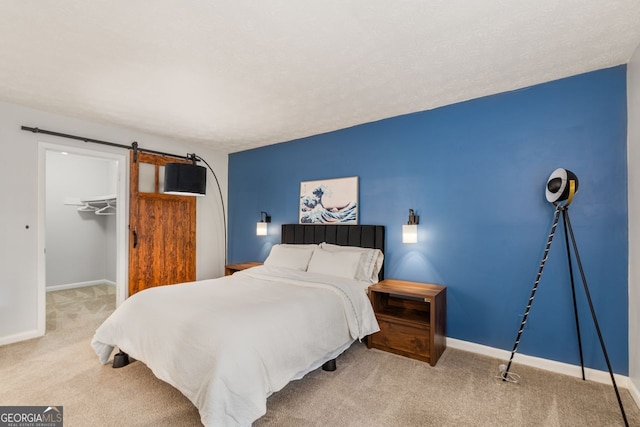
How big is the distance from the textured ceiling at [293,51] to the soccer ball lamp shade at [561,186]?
89cm

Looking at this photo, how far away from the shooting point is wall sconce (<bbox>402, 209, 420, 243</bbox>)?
3252 millimetres

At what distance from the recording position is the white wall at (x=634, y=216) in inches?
86.0

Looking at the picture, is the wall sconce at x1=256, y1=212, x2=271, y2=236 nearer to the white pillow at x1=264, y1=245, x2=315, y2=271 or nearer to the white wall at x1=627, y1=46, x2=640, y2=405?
the white pillow at x1=264, y1=245, x2=315, y2=271

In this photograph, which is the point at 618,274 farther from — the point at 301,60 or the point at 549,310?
the point at 301,60

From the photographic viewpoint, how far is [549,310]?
2.66m

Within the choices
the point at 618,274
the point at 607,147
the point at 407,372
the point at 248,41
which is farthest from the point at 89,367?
the point at 607,147

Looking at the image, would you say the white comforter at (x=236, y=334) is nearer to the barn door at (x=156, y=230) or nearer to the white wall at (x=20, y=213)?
the white wall at (x=20, y=213)

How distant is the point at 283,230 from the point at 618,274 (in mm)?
3628

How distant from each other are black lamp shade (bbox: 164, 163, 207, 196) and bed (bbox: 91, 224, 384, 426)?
1331 millimetres

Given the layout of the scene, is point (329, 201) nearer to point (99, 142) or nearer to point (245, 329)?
point (245, 329)

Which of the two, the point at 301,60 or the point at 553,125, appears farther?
the point at 553,125

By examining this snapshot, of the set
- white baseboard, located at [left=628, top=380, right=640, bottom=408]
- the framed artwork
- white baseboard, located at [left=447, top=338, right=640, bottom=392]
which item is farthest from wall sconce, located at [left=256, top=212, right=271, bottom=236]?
white baseboard, located at [left=628, top=380, right=640, bottom=408]

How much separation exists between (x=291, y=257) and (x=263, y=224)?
113 centimetres

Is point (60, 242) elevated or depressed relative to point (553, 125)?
depressed
